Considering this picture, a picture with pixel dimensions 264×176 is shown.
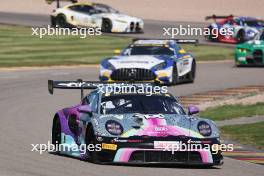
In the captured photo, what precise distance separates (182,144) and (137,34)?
3463cm

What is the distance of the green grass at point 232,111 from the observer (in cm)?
2300

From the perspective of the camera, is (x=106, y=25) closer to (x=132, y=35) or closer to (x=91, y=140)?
(x=132, y=35)

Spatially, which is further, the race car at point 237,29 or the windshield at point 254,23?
the windshield at point 254,23

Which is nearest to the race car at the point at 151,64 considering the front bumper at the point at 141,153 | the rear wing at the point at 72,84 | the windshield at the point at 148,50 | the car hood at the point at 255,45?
the windshield at the point at 148,50

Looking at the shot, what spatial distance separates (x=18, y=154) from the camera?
16.4 metres

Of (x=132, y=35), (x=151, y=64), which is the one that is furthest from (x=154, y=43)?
(x=132, y=35)

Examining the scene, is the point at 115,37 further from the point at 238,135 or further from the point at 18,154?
the point at 18,154

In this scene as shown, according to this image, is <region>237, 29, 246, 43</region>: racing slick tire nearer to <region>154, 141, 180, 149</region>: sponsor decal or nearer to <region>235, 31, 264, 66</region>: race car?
<region>235, 31, 264, 66</region>: race car

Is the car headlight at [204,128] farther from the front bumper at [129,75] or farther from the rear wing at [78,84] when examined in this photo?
the front bumper at [129,75]

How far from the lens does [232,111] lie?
2381 centimetres

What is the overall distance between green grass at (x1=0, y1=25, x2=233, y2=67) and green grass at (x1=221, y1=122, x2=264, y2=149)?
53.5 ft

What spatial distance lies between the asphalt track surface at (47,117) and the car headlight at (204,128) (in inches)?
20.9

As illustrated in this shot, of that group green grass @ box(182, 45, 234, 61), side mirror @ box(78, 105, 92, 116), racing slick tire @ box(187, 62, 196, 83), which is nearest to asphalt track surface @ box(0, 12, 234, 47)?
green grass @ box(182, 45, 234, 61)

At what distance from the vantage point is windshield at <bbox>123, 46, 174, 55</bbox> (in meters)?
30.6
